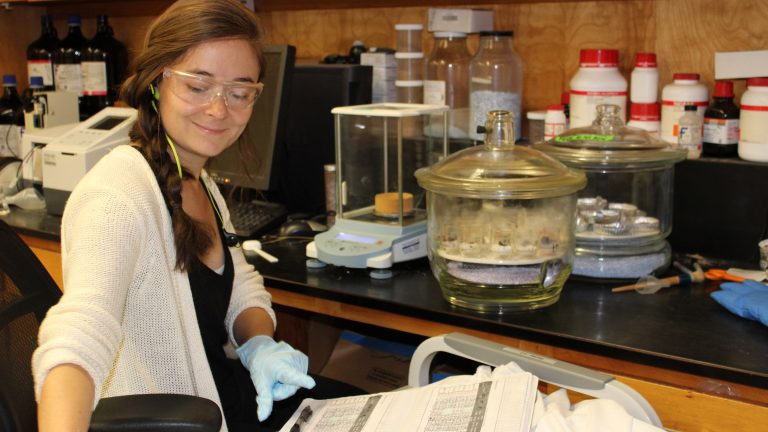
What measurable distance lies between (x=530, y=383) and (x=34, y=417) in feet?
2.15

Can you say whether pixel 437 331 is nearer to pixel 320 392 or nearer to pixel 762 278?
pixel 320 392

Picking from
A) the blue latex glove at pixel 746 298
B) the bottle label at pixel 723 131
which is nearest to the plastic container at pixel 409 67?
the bottle label at pixel 723 131

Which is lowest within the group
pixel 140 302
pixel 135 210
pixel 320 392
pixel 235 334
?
pixel 320 392

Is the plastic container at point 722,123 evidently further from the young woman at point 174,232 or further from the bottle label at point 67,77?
the bottle label at point 67,77

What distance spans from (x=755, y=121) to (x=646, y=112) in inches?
9.6

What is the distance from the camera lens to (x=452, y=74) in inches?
85.4

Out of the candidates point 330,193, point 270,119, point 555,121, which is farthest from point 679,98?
point 270,119

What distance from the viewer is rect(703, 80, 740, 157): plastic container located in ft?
5.80

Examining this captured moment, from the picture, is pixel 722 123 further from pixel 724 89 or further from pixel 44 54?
pixel 44 54

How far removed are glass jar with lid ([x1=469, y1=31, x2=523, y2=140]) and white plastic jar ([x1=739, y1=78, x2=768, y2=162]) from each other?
1.76 feet

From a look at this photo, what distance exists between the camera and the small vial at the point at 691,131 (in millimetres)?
1797

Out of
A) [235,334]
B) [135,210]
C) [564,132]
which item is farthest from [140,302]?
[564,132]

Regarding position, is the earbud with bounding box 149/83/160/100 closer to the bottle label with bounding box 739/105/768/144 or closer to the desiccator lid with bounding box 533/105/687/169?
the desiccator lid with bounding box 533/105/687/169

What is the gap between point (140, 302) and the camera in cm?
127
